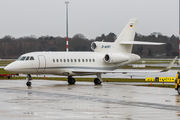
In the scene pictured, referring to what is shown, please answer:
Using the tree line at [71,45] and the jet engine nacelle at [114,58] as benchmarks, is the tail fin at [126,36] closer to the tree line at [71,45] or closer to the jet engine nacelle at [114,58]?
the jet engine nacelle at [114,58]

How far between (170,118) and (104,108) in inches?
144

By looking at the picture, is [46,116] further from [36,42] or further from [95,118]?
[36,42]

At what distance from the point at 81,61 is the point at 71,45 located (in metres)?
47.0

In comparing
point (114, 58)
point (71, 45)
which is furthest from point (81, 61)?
point (71, 45)

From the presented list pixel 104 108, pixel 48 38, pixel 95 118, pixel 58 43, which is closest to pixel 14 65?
pixel 104 108

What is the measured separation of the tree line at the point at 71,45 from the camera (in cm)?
8200

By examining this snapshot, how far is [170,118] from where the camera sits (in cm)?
1320

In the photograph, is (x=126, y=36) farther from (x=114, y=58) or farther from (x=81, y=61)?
(x=81, y=61)

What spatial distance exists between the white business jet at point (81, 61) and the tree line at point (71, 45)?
42452mm

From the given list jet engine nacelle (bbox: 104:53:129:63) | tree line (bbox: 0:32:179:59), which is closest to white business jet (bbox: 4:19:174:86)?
jet engine nacelle (bbox: 104:53:129:63)

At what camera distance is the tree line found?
82.0 m

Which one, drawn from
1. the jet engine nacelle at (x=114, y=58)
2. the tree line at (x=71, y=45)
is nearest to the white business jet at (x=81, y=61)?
the jet engine nacelle at (x=114, y=58)

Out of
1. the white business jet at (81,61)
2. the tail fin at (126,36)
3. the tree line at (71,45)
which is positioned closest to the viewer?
the white business jet at (81,61)

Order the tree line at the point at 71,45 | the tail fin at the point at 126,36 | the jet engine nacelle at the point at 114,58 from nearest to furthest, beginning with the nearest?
the jet engine nacelle at the point at 114,58
the tail fin at the point at 126,36
the tree line at the point at 71,45
